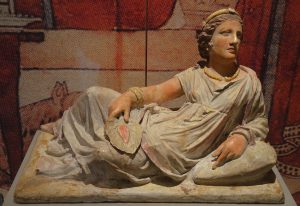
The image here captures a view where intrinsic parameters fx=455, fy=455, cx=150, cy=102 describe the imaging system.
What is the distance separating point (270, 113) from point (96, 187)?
144 centimetres

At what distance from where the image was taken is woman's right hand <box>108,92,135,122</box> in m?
2.37

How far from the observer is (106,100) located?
8.05 feet

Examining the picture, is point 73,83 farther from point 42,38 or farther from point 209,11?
point 209,11

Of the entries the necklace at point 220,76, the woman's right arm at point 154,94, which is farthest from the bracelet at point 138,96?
the necklace at point 220,76

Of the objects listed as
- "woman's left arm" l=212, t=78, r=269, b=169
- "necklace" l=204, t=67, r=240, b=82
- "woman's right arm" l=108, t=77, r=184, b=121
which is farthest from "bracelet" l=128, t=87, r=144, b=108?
"woman's left arm" l=212, t=78, r=269, b=169

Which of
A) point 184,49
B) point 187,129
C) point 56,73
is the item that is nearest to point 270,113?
point 184,49

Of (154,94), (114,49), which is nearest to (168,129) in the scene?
(154,94)

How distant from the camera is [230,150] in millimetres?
2277

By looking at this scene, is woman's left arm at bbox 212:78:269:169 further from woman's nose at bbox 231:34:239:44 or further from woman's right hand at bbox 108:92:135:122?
woman's right hand at bbox 108:92:135:122

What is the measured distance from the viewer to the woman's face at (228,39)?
235cm

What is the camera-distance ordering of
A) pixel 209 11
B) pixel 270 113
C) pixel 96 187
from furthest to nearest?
pixel 270 113
pixel 209 11
pixel 96 187

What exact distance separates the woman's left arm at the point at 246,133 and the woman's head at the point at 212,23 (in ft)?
1.11

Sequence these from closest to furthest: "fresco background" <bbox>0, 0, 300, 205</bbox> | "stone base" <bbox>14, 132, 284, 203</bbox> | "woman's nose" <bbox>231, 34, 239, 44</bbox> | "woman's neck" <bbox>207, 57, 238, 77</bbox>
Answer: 1. "stone base" <bbox>14, 132, 284, 203</bbox>
2. "woman's nose" <bbox>231, 34, 239, 44</bbox>
3. "woman's neck" <bbox>207, 57, 238, 77</bbox>
4. "fresco background" <bbox>0, 0, 300, 205</bbox>

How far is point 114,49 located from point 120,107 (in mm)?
674
